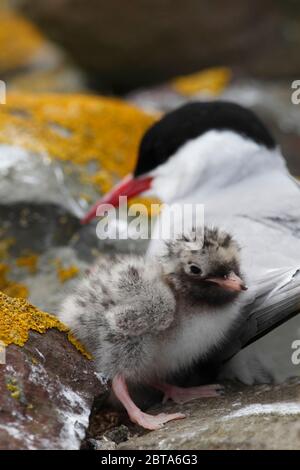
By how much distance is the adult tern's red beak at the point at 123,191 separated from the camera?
377 cm

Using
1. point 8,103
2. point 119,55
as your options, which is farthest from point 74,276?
point 119,55

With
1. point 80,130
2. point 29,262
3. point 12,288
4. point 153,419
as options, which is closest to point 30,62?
point 80,130

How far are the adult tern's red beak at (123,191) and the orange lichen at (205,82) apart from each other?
2.68 metres

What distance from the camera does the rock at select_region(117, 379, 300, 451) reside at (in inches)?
81.9

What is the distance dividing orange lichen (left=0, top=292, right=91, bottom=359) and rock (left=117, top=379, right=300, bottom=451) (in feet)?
1.35

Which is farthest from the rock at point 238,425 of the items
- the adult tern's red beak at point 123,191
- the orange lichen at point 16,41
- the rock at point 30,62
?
the orange lichen at point 16,41

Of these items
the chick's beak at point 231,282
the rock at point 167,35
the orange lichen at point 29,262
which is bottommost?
the chick's beak at point 231,282

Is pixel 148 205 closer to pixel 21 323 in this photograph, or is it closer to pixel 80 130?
→ pixel 80 130

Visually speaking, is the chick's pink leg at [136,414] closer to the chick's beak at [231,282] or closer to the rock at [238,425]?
the rock at [238,425]

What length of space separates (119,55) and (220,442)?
512 centimetres

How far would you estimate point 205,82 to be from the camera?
6.48 metres

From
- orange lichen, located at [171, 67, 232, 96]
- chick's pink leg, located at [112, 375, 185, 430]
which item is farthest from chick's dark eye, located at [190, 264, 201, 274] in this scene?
orange lichen, located at [171, 67, 232, 96]

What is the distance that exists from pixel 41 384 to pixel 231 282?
0.65 meters

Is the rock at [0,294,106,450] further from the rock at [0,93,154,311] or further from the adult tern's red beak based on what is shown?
the adult tern's red beak
